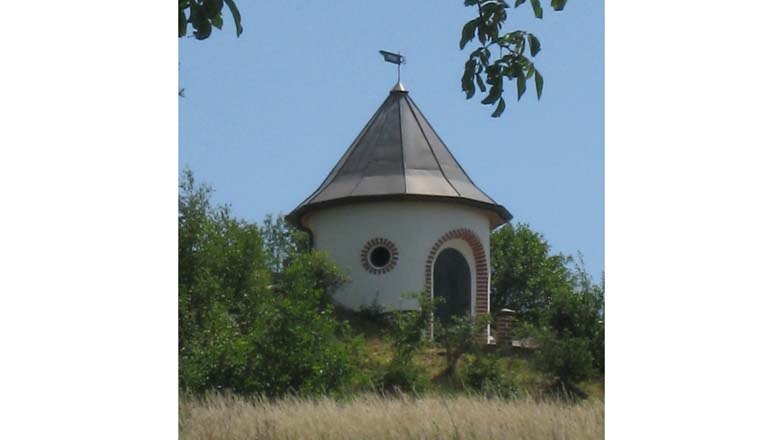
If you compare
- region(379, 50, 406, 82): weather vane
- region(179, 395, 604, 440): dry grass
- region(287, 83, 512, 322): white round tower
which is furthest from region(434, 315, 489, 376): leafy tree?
region(379, 50, 406, 82): weather vane

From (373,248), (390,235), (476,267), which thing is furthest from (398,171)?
(476,267)

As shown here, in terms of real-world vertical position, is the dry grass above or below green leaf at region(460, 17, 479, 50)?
below

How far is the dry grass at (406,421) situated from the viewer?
5.33m

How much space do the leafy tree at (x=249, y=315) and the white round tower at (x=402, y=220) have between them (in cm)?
38

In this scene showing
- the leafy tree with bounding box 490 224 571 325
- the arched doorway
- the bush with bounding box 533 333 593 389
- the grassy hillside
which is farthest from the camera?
the leafy tree with bounding box 490 224 571 325

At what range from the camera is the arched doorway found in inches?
448

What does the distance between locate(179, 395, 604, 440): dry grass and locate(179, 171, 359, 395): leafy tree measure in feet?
5.82

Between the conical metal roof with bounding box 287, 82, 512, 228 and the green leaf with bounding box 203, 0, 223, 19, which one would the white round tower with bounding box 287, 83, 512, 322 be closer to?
the conical metal roof with bounding box 287, 82, 512, 228

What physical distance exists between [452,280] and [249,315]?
8.63ft

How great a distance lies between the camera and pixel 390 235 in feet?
37.0

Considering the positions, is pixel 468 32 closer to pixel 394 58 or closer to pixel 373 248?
pixel 394 58

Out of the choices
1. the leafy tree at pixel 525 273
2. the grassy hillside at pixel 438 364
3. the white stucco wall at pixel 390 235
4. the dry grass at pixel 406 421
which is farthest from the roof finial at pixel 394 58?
the leafy tree at pixel 525 273
